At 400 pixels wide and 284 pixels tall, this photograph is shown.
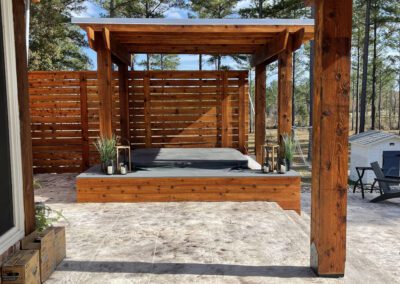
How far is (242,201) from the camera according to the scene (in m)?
4.79

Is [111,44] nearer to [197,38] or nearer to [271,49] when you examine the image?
[197,38]

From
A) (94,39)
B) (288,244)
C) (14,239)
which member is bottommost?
(288,244)

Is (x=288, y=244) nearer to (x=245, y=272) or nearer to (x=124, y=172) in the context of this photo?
(x=245, y=272)

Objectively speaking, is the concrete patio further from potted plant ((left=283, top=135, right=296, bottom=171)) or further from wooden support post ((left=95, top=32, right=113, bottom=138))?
wooden support post ((left=95, top=32, right=113, bottom=138))

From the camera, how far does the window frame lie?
7.68 ft

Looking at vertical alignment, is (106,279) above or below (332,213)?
below

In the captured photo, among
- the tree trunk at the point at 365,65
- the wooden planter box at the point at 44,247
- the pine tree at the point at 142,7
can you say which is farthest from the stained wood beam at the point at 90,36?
the tree trunk at the point at 365,65

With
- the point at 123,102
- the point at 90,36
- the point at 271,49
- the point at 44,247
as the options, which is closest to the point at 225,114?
the point at 271,49

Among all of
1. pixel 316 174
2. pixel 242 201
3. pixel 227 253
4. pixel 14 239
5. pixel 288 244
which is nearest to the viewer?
pixel 14 239

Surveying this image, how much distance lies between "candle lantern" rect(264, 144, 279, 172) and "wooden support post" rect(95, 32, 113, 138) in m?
2.38

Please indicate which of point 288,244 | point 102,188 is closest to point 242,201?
point 288,244

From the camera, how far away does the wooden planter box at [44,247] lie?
96.3 inches

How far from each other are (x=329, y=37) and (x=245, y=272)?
5.95ft

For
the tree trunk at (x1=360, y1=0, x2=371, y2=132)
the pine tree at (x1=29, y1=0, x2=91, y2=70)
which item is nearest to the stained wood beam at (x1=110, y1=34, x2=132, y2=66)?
the pine tree at (x1=29, y1=0, x2=91, y2=70)
